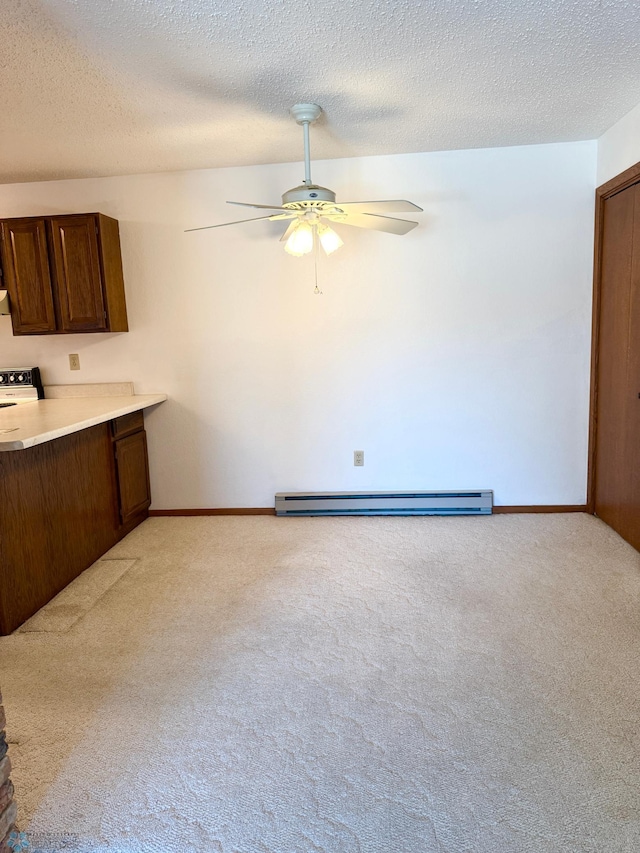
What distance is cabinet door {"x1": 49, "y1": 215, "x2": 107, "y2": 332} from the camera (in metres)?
3.60

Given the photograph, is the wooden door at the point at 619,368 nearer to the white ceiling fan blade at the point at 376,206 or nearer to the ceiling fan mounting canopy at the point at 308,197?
the white ceiling fan blade at the point at 376,206

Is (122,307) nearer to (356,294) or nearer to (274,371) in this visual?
(274,371)

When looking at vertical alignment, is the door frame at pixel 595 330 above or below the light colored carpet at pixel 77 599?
above

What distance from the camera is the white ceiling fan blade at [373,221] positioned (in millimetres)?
2822

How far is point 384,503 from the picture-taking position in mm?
3951

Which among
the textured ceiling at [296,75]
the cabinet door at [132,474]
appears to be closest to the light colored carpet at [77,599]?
the cabinet door at [132,474]

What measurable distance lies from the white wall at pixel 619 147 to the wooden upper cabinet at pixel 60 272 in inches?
126

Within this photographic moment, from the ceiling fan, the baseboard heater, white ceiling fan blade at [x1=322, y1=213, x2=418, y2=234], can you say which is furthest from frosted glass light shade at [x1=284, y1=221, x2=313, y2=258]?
the baseboard heater

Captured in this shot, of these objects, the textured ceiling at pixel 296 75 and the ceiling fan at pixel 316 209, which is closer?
the textured ceiling at pixel 296 75

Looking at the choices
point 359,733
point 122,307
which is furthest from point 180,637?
point 122,307

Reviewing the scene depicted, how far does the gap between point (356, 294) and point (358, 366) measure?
49 cm

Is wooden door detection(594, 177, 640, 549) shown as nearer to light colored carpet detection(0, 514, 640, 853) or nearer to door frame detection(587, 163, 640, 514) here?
door frame detection(587, 163, 640, 514)

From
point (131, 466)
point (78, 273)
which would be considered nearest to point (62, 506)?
point (131, 466)

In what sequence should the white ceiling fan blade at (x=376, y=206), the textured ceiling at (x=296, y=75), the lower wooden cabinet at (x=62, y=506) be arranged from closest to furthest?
the textured ceiling at (x=296, y=75)
the lower wooden cabinet at (x=62, y=506)
the white ceiling fan blade at (x=376, y=206)
